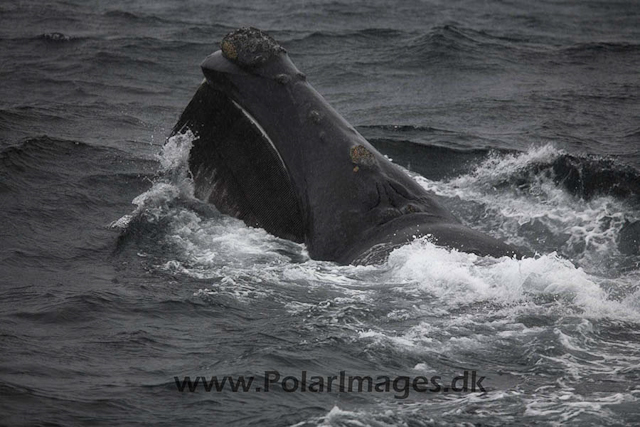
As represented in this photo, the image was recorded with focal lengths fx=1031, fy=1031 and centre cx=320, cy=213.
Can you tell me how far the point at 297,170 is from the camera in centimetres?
941

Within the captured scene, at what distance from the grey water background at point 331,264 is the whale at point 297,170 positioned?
0.21 metres

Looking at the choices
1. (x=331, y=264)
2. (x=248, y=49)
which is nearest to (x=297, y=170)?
(x=331, y=264)

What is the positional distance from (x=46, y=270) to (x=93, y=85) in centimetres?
891

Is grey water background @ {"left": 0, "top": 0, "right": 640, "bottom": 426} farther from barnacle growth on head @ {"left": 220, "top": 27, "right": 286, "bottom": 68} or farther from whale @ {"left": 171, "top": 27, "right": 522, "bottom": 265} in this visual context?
barnacle growth on head @ {"left": 220, "top": 27, "right": 286, "bottom": 68}

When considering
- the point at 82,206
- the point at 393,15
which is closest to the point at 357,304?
the point at 82,206

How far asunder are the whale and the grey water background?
21 centimetres

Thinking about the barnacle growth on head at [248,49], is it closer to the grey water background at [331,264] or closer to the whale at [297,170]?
the whale at [297,170]

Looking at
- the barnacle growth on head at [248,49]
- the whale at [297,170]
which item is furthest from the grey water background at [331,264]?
the barnacle growth on head at [248,49]

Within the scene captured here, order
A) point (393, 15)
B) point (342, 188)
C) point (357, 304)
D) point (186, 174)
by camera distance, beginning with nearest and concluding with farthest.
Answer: point (357, 304) → point (342, 188) → point (186, 174) → point (393, 15)

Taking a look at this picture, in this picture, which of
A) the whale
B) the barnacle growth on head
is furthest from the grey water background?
the barnacle growth on head

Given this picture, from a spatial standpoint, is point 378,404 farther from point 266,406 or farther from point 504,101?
point 504,101

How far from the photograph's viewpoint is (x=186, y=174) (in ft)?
35.4

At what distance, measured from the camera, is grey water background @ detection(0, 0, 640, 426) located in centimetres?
696

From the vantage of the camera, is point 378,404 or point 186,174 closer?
point 378,404
